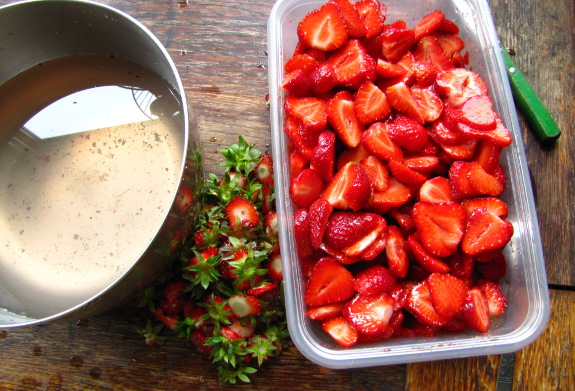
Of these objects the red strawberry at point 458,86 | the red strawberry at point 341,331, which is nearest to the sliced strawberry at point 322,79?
the red strawberry at point 458,86

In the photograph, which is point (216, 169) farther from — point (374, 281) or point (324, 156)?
point (374, 281)

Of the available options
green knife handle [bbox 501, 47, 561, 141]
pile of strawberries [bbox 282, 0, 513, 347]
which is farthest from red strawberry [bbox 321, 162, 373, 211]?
green knife handle [bbox 501, 47, 561, 141]

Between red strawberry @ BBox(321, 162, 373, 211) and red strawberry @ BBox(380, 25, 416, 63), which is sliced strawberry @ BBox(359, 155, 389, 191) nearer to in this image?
red strawberry @ BBox(321, 162, 373, 211)

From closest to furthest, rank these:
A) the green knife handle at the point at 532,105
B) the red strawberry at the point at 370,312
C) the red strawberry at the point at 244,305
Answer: the red strawberry at the point at 370,312
the red strawberry at the point at 244,305
the green knife handle at the point at 532,105

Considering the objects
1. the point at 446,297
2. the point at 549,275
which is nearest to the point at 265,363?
the point at 446,297

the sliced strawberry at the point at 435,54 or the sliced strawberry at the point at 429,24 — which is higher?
the sliced strawberry at the point at 429,24

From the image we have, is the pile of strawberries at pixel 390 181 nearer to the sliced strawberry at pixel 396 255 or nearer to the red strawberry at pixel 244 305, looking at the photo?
the sliced strawberry at pixel 396 255

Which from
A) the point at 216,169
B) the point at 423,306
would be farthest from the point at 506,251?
the point at 216,169
